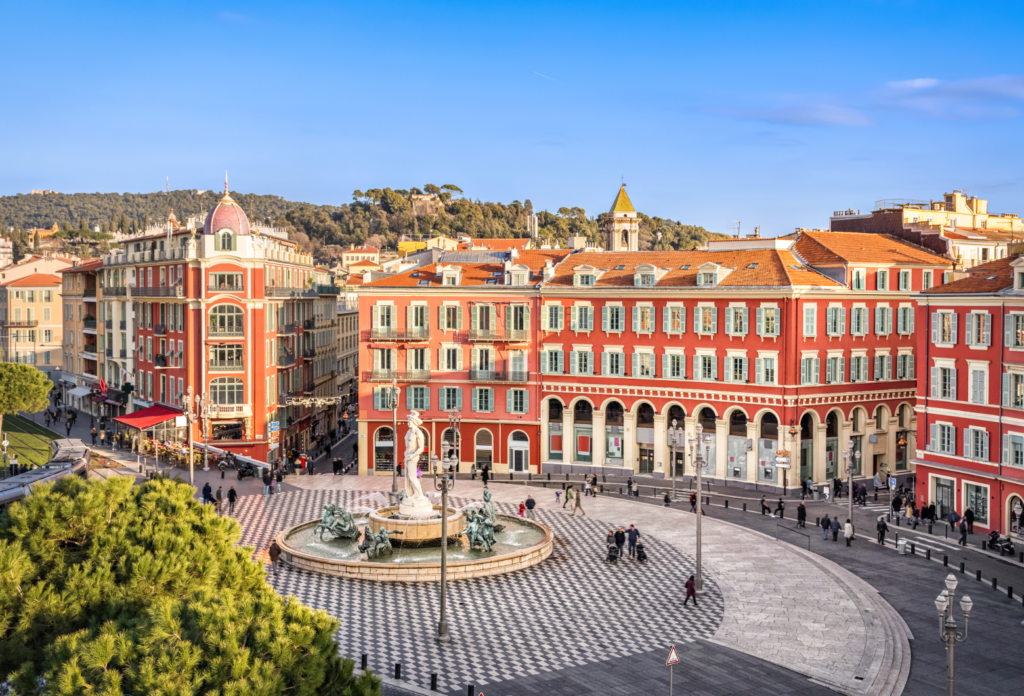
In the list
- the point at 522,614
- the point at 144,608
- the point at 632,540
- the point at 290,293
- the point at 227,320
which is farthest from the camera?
the point at 290,293

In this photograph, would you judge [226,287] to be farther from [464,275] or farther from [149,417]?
[464,275]

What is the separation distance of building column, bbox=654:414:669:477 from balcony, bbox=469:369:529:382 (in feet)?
29.8

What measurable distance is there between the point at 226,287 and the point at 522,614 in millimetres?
39947

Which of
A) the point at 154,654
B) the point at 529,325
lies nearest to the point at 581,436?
the point at 529,325

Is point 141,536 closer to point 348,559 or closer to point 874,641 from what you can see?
point 348,559

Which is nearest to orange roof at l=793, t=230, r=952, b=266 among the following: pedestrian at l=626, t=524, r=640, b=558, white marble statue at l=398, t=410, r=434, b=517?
pedestrian at l=626, t=524, r=640, b=558

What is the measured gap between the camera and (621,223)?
8488cm

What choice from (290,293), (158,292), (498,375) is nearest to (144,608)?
(498,375)

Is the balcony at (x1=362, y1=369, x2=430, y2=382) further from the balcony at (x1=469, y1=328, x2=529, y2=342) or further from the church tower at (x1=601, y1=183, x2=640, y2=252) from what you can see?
the church tower at (x1=601, y1=183, x2=640, y2=252)

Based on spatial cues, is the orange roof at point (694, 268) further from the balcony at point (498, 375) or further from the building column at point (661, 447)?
the building column at point (661, 447)

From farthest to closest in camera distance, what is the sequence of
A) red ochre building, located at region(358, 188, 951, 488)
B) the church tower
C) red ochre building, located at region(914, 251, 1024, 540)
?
the church tower, red ochre building, located at region(358, 188, 951, 488), red ochre building, located at region(914, 251, 1024, 540)

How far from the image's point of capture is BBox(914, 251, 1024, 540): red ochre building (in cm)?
4622

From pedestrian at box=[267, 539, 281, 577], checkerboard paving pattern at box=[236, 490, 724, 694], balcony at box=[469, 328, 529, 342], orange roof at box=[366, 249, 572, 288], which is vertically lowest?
checkerboard paving pattern at box=[236, 490, 724, 694]

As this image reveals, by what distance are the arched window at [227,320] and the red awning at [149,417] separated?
6.07 metres
